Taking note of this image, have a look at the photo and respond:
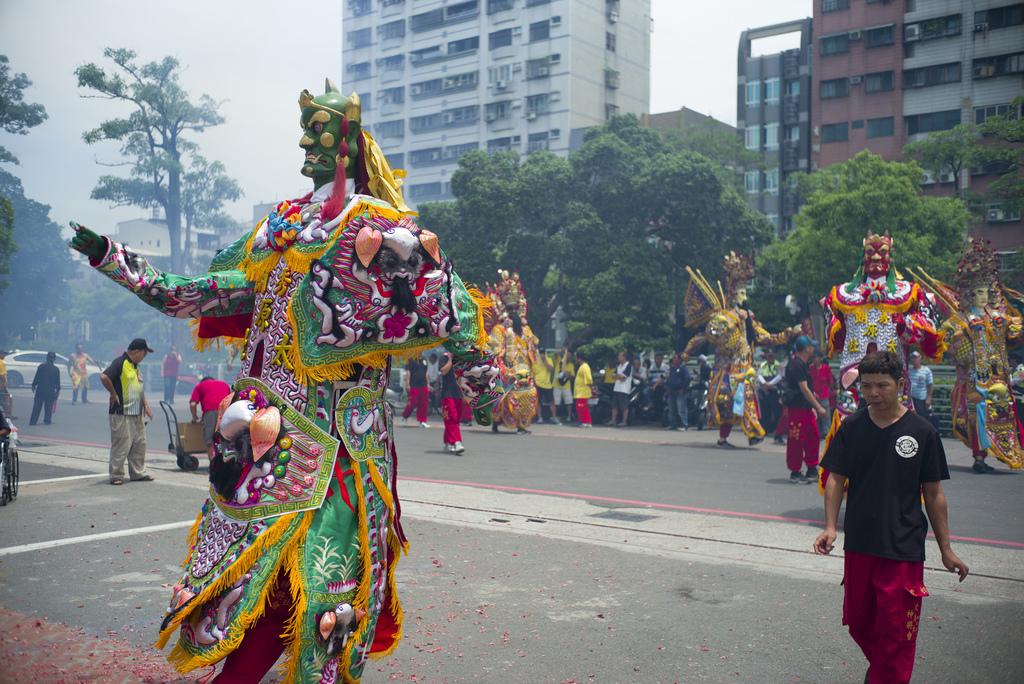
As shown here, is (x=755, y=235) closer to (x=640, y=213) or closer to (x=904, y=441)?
(x=640, y=213)

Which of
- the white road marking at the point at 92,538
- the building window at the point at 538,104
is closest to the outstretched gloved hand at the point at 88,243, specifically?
the white road marking at the point at 92,538

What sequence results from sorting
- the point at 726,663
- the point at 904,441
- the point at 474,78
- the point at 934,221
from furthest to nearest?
the point at 474,78
the point at 934,221
the point at 726,663
the point at 904,441

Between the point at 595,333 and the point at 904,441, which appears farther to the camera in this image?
the point at 595,333

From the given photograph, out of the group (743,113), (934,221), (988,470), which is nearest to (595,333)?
(934,221)

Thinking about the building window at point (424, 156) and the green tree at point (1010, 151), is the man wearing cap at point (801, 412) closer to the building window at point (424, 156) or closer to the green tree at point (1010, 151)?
the green tree at point (1010, 151)

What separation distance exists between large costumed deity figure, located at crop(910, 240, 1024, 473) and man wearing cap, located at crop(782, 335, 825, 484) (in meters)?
2.96

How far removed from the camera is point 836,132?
41.3 metres

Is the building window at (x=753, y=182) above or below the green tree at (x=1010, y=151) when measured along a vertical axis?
above

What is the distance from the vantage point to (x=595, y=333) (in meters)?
26.6

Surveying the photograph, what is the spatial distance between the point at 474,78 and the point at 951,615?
170 ft

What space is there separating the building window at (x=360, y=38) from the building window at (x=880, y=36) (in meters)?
32.5

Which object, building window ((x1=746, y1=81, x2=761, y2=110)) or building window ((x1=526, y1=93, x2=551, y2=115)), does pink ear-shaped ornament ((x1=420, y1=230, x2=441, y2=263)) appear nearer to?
building window ((x1=746, y1=81, x2=761, y2=110))

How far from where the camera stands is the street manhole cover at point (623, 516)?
811 centimetres

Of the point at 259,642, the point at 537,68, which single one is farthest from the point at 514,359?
the point at 537,68
